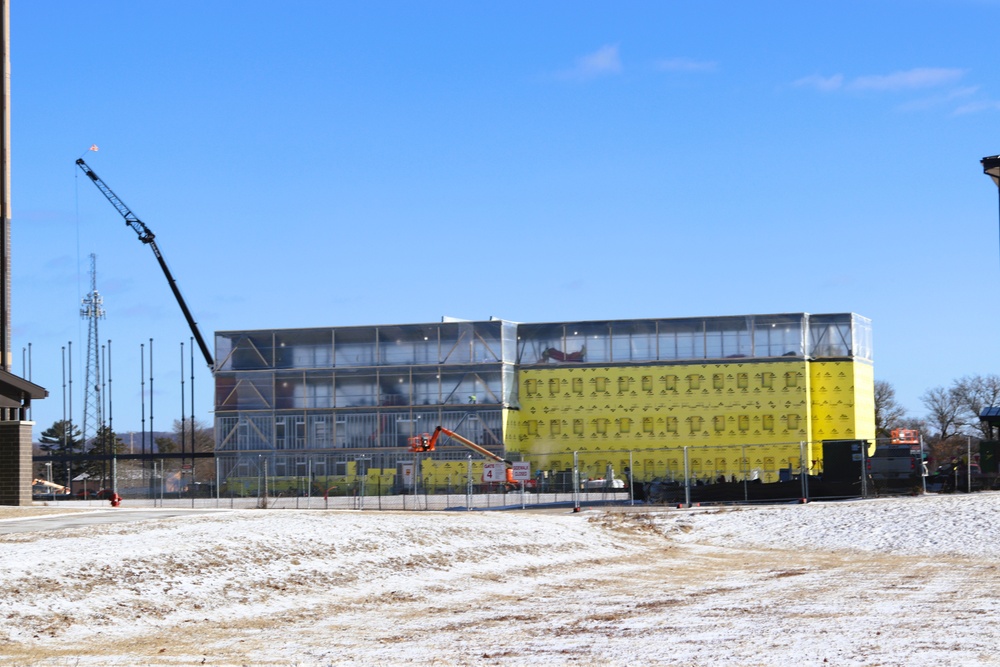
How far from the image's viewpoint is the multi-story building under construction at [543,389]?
83.1 metres

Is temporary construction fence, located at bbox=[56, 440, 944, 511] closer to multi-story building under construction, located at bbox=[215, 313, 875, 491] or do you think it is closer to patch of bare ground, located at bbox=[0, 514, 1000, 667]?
multi-story building under construction, located at bbox=[215, 313, 875, 491]

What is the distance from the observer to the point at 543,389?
3398 inches

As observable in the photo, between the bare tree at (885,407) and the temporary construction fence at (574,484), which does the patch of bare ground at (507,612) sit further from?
the bare tree at (885,407)

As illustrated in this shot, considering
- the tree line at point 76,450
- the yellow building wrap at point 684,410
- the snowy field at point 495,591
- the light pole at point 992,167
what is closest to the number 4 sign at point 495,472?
the snowy field at point 495,591

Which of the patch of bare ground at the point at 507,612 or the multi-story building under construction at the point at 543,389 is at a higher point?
the multi-story building under construction at the point at 543,389

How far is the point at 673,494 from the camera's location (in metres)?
50.6

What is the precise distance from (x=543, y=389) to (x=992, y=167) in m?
37.7

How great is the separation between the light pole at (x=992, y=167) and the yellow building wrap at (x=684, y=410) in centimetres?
2916

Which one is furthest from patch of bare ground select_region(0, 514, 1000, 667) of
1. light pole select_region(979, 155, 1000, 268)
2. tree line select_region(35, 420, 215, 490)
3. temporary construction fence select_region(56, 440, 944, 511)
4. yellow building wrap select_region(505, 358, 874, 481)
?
tree line select_region(35, 420, 215, 490)

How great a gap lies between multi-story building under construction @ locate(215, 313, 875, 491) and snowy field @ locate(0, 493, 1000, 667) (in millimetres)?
45574

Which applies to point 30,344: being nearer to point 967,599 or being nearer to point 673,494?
point 673,494

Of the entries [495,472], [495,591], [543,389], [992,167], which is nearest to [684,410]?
[543,389]

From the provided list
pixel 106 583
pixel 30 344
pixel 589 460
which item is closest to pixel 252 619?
pixel 106 583

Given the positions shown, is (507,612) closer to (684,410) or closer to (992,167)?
(992,167)
